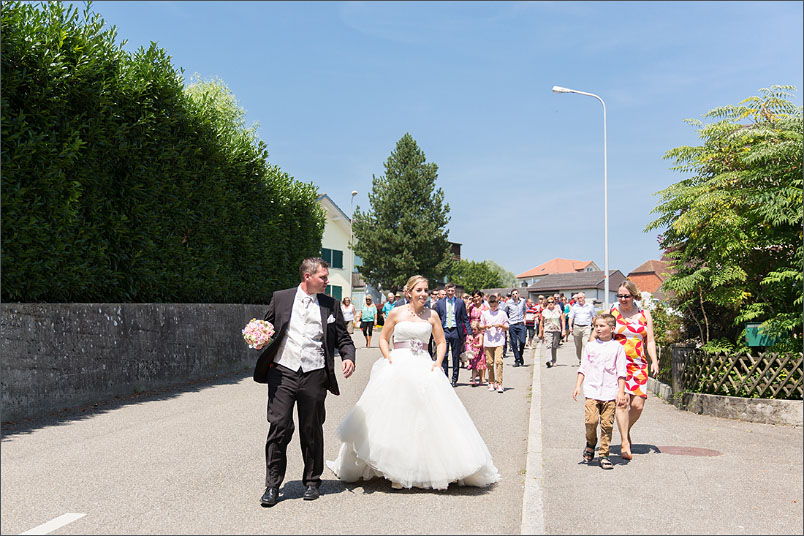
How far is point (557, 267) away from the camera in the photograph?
179 m

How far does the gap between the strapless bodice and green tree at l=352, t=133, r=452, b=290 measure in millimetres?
55619

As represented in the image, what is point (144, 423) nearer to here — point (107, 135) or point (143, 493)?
point (143, 493)

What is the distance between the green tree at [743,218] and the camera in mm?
10422

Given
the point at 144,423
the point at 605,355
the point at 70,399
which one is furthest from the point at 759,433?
the point at 70,399

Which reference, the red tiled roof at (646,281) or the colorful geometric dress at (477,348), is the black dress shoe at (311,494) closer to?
the colorful geometric dress at (477,348)

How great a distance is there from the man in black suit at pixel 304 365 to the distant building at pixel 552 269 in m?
169

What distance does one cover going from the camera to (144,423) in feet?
31.7

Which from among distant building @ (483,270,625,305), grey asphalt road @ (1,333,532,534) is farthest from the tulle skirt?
distant building @ (483,270,625,305)

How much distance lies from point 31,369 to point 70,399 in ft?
3.28

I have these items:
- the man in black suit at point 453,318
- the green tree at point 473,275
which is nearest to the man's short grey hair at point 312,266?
the man in black suit at point 453,318

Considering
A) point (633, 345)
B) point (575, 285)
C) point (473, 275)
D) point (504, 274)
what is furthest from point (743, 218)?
point (504, 274)

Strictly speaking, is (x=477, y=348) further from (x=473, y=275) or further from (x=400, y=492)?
(x=473, y=275)

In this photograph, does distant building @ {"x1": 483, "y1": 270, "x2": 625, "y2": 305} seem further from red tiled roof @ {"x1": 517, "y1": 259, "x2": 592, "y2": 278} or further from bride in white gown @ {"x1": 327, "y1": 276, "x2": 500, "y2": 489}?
bride in white gown @ {"x1": 327, "y1": 276, "x2": 500, "y2": 489}

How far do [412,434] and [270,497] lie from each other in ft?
4.31
